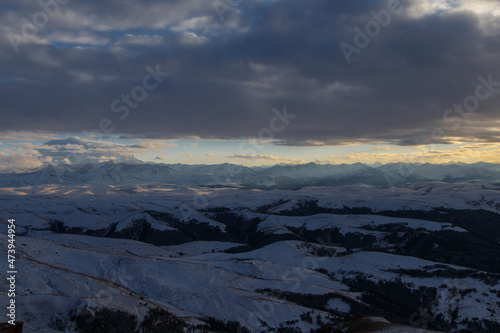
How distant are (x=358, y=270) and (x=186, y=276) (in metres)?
74.1

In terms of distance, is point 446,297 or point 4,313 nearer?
point 4,313

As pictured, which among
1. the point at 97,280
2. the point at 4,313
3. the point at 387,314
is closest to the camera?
the point at 4,313

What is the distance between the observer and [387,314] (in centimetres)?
12700

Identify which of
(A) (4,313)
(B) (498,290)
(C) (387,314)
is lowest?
(C) (387,314)

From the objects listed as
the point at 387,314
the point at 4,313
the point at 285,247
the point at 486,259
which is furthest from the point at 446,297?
the point at 4,313

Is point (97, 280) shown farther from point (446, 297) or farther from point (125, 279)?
point (446, 297)

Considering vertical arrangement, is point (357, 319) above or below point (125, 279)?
above

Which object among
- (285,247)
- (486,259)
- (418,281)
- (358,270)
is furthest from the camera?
(285,247)

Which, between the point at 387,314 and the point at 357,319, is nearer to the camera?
the point at 357,319

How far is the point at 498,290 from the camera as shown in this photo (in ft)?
431

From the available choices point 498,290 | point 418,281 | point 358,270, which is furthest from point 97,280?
point 498,290

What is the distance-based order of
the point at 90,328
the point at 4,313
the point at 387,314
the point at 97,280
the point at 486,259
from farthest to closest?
the point at 486,259 → the point at 387,314 → the point at 97,280 → the point at 90,328 → the point at 4,313

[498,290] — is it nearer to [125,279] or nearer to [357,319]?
[357,319]

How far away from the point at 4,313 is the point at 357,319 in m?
74.9
